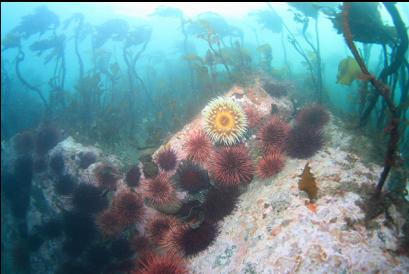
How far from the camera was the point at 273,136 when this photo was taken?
239 inches

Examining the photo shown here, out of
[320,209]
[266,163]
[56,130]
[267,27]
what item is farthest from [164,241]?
[267,27]

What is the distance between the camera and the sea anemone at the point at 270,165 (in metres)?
5.77

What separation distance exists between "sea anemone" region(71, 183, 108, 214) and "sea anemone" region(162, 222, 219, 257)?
269cm

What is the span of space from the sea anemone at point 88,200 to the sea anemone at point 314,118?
5.57 m

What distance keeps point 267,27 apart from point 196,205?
17.8m

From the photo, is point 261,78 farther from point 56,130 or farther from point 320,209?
point 56,130

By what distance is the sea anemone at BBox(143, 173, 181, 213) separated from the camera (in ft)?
19.3

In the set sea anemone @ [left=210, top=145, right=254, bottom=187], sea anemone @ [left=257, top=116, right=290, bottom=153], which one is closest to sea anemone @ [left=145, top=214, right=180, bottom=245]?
sea anemone @ [left=210, top=145, right=254, bottom=187]

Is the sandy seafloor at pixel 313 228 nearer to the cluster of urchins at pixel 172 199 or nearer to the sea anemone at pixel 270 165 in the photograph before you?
the sea anemone at pixel 270 165

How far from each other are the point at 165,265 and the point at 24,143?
29.7 feet

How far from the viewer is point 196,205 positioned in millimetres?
5773

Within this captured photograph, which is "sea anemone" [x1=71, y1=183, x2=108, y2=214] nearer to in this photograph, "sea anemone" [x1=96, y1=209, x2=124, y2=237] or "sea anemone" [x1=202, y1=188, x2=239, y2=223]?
"sea anemone" [x1=96, y1=209, x2=124, y2=237]

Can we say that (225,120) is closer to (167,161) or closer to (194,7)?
(167,161)

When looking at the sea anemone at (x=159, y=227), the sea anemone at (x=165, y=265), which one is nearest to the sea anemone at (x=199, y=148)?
the sea anemone at (x=159, y=227)
